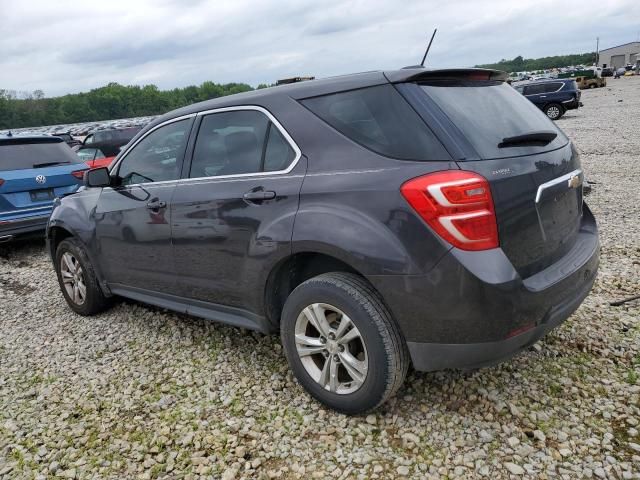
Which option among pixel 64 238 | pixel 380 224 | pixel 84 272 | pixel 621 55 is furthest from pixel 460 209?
pixel 621 55

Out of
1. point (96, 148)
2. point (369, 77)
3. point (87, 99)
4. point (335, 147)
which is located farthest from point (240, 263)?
point (87, 99)

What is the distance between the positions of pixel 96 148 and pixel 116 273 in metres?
7.80

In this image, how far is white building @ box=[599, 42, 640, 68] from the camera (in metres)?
108

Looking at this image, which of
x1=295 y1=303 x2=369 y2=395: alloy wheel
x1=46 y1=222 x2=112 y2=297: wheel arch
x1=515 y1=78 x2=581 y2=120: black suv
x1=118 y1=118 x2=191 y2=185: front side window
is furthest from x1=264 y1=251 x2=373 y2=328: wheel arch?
x1=515 y1=78 x2=581 y2=120: black suv

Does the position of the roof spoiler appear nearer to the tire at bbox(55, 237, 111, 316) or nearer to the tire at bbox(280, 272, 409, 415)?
the tire at bbox(280, 272, 409, 415)

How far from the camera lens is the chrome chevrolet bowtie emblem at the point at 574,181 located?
277 cm

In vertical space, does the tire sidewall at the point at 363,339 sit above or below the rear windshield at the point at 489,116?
below

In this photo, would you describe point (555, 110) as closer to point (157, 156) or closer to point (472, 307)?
point (157, 156)

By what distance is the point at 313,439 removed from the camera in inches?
104

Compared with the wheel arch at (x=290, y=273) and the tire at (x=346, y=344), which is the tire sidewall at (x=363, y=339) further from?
the wheel arch at (x=290, y=273)

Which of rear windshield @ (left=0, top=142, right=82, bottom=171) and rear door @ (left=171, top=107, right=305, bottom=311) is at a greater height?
rear windshield @ (left=0, top=142, right=82, bottom=171)

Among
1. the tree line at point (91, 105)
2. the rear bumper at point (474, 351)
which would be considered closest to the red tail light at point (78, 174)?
the rear bumper at point (474, 351)

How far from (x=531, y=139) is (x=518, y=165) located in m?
0.28

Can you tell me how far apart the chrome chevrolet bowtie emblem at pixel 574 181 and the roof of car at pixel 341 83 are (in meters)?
0.72
